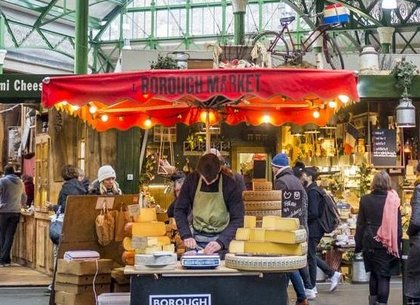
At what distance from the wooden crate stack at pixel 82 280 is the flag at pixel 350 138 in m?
7.28

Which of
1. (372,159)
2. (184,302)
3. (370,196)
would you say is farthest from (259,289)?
(372,159)

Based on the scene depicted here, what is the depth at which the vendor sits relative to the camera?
664cm

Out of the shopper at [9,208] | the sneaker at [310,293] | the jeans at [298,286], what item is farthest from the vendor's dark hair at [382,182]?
the shopper at [9,208]

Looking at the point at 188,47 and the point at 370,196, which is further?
the point at 188,47

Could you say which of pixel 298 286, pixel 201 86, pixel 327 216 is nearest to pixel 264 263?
pixel 201 86

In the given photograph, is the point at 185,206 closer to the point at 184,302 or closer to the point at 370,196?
the point at 184,302

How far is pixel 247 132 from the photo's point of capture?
15.5 metres

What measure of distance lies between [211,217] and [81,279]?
4.59 ft

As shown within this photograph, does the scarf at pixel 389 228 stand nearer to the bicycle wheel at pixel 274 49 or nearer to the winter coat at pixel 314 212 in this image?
the winter coat at pixel 314 212

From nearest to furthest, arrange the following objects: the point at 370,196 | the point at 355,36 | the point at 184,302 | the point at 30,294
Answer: the point at 184,302 < the point at 370,196 < the point at 30,294 < the point at 355,36

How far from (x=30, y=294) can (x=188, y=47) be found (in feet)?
57.1

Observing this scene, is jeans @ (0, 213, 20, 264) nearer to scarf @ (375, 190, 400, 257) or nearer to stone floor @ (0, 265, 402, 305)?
stone floor @ (0, 265, 402, 305)

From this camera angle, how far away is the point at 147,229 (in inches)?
255

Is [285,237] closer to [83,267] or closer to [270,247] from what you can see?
[270,247]
